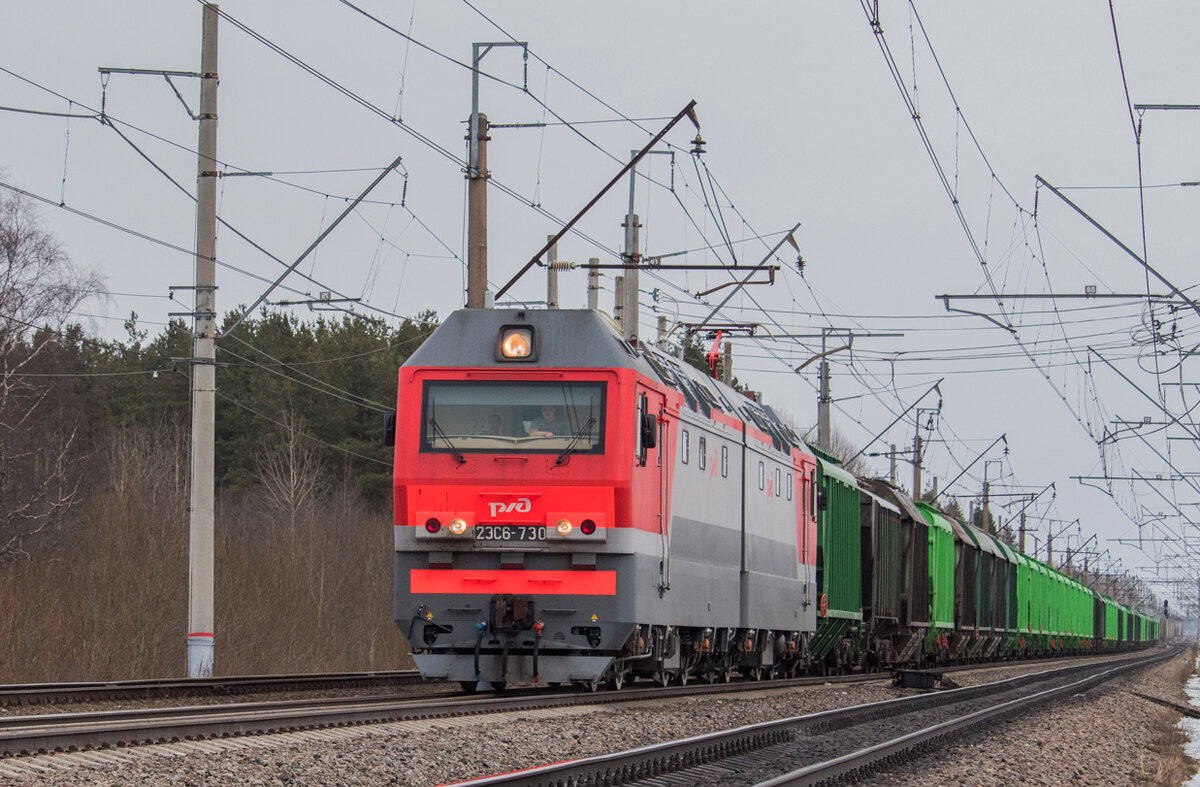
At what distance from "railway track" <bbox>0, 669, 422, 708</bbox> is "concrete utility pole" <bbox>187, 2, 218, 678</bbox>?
2.29 metres

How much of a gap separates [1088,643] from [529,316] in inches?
2527

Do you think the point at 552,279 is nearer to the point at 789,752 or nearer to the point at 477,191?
the point at 477,191

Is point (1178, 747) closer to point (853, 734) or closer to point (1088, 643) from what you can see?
point (853, 734)

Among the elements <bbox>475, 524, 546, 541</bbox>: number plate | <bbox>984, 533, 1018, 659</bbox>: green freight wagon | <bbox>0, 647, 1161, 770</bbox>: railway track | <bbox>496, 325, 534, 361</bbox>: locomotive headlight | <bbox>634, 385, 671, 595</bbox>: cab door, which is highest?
<bbox>496, 325, 534, 361</bbox>: locomotive headlight

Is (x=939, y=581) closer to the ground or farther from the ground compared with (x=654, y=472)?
closer to the ground

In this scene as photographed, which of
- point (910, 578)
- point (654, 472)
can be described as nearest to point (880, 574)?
point (910, 578)

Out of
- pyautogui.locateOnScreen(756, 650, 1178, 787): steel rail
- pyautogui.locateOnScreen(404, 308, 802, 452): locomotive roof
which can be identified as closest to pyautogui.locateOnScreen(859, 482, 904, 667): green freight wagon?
pyautogui.locateOnScreen(756, 650, 1178, 787): steel rail

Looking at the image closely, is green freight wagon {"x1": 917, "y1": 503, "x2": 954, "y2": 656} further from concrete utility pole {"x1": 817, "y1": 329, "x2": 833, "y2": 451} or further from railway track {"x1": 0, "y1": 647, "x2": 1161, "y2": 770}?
railway track {"x1": 0, "y1": 647, "x2": 1161, "y2": 770}

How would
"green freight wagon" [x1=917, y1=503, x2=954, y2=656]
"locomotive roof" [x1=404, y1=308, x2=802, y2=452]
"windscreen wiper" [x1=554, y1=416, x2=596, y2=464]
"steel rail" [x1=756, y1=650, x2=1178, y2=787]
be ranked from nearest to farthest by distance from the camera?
1. "steel rail" [x1=756, y1=650, x2=1178, y2=787]
2. "windscreen wiper" [x1=554, y1=416, x2=596, y2=464]
3. "locomotive roof" [x1=404, y1=308, x2=802, y2=452]
4. "green freight wagon" [x1=917, y1=503, x2=954, y2=656]

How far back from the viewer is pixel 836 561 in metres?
25.9

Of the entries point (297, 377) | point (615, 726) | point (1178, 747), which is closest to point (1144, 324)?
point (1178, 747)

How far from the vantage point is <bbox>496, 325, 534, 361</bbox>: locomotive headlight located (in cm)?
1564

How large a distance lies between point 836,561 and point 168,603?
1113 centimetres

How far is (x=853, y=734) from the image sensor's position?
14328 mm
